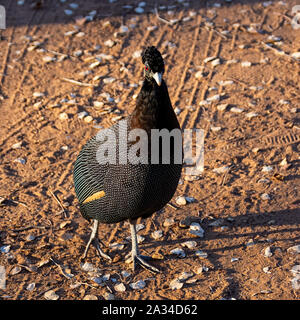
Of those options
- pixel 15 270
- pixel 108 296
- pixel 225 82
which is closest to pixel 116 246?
pixel 108 296

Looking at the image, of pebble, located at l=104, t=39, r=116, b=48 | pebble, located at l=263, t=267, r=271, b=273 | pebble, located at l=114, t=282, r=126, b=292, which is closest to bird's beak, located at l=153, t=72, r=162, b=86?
pebble, located at l=114, t=282, r=126, b=292

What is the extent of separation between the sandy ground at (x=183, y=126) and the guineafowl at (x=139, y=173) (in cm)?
50

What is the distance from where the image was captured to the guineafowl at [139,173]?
421cm

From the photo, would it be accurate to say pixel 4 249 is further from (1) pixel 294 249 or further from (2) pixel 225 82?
(2) pixel 225 82

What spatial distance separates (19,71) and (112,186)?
386 cm

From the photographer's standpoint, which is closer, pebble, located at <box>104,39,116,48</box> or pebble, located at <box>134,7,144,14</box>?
pebble, located at <box>104,39,116,48</box>

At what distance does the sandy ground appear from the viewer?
4848 millimetres

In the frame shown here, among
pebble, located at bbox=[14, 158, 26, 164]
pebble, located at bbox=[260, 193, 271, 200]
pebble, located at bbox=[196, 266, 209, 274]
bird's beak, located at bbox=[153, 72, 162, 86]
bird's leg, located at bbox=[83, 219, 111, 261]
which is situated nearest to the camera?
bird's beak, located at bbox=[153, 72, 162, 86]

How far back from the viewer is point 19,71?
780 centimetres

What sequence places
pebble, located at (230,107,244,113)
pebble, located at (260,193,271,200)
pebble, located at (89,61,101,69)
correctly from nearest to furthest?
pebble, located at (260,193,271,200), pebble, located at (230,107,244,113), pebble, located at (89,61,101,69)

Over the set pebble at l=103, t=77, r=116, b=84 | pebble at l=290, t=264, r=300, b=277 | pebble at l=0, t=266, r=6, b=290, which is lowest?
pebble at l=103, t=77, r=116, b=84

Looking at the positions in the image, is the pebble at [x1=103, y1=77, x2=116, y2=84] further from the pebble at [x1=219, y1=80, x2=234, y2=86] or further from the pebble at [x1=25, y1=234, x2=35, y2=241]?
the pebble at [x1=25, y1=234, x2=35, y2=241]
